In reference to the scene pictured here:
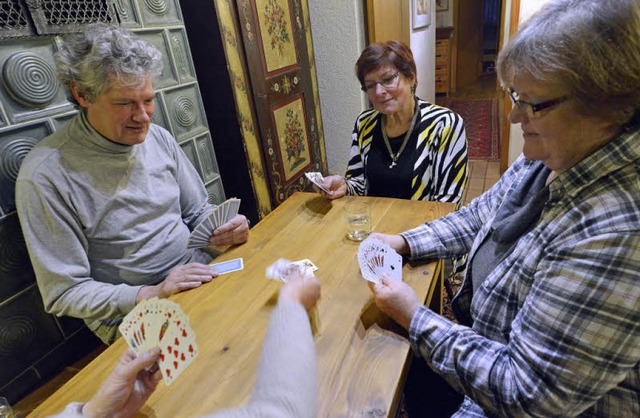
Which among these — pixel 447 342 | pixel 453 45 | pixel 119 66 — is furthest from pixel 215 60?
pixel 453 45

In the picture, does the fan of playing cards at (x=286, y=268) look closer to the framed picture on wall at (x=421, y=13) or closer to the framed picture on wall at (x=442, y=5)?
the framed picture on wall at (x=421, y=13)

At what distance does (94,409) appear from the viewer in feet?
2.33

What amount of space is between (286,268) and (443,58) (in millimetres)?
7094

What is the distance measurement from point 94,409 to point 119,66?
102 centimetres

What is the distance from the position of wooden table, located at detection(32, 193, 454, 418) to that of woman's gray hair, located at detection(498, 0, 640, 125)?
0.60m

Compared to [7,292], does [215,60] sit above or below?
above

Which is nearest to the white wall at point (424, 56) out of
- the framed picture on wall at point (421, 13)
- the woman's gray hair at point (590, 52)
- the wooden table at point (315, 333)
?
the framed picture on wall at point (421, 13)

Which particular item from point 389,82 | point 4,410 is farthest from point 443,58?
point 4,410

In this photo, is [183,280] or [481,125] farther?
[481,125]

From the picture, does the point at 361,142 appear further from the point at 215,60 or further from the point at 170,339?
the point at 170,339

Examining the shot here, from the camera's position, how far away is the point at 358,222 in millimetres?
1354

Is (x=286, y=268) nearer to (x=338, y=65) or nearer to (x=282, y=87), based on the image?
(x=282, y=87)

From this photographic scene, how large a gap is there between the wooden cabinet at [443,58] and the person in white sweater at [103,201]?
22.3 feet

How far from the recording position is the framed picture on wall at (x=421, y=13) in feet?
12.9
